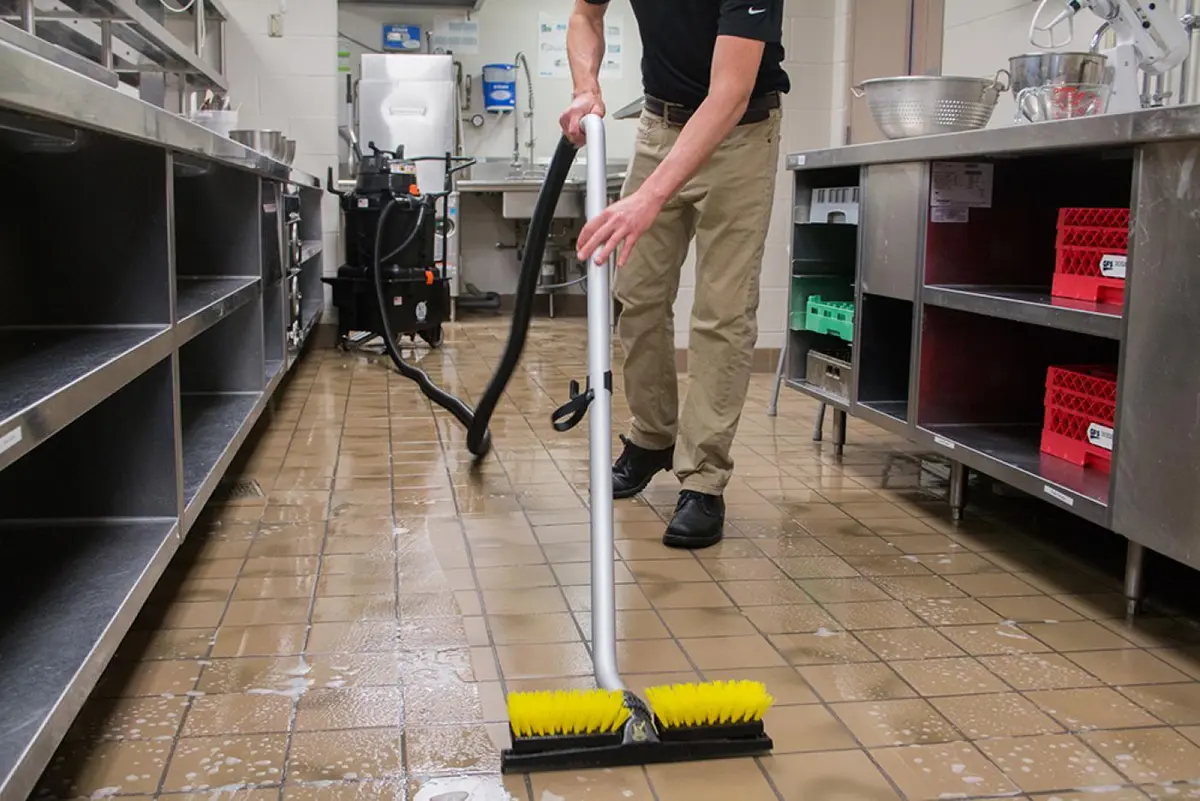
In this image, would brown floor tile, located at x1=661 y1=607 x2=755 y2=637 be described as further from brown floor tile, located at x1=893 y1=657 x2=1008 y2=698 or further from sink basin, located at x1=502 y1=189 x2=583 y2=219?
sink basin, located at x1=502 y1=189 x2=583 y2=219

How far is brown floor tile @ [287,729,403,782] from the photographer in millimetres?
1500

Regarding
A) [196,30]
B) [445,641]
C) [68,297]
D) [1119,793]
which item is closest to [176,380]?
[68,297]

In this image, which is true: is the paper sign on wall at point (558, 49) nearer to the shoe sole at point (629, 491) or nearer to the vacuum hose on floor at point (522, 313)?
the vacuum hose on floor at point (522, 313)

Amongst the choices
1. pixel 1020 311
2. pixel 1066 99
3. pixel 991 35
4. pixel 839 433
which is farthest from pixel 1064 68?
pixel 991 35

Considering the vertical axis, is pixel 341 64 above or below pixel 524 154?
above

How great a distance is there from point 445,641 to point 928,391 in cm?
143

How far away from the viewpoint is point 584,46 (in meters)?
2.52

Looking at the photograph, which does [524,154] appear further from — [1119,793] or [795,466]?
[1119,793]

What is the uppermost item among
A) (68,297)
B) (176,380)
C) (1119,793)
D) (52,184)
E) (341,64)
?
(341,64)

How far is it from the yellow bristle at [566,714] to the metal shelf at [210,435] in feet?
2.55

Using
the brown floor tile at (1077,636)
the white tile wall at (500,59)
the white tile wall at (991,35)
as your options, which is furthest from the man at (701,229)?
the white tile wall at (500,59)

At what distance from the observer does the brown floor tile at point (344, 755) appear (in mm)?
1500

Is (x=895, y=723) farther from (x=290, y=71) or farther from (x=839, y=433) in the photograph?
(x=290, y=71)

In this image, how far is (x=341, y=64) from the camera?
7.37m
